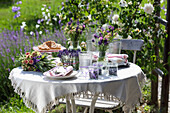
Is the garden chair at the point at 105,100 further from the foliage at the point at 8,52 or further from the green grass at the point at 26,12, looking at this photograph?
the green grass at the point at 26,12

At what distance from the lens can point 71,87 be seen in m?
1.96

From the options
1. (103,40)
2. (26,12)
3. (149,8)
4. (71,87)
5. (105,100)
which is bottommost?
(105,100)

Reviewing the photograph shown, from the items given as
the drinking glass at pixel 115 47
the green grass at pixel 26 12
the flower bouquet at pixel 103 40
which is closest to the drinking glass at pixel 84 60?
the flower bouquet at pixel 103 40

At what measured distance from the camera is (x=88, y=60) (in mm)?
2293

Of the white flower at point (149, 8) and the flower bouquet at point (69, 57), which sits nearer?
the flower bouquet at point (69, 57)

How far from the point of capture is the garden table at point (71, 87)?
1.96 m

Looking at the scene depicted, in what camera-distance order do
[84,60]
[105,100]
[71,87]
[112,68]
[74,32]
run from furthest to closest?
1. [105,100]
2. [74,32]
3. [84,60]
4. [112,68]
5. [71,87]

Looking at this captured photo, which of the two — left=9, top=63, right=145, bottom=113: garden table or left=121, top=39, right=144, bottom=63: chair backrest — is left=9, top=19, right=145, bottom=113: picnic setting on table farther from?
left=121, top=39, right=144, bottom=63: chair backrest

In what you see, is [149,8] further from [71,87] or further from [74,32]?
[71,87]

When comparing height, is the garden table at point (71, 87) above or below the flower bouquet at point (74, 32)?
below

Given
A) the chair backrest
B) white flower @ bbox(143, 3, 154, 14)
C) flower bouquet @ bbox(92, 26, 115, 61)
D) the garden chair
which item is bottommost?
the garden chair

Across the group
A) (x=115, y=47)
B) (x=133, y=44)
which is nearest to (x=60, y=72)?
(x=115, y=47)

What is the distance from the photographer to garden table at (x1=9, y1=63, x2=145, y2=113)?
196 cm

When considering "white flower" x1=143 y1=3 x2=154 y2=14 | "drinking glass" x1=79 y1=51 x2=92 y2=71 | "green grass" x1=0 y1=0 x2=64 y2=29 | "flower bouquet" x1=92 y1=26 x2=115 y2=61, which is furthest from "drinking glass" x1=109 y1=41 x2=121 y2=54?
"green grass" x1=0 y1=0 x2=64 y2=29
